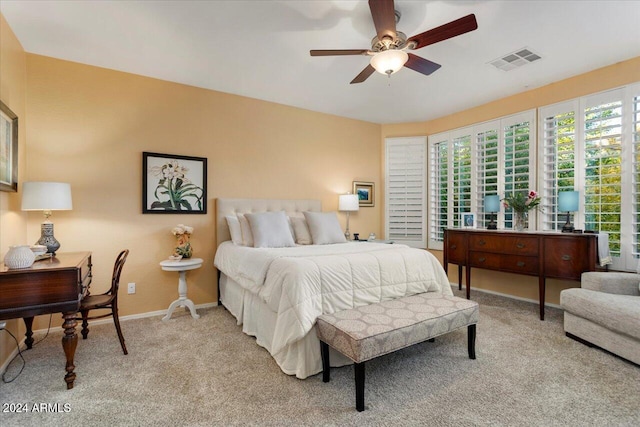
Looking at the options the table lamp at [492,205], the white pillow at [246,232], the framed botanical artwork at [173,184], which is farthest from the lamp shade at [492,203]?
the framed botanical artwork at [173,184]

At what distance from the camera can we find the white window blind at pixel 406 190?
5344 millimetres

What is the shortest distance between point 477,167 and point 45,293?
506 centimetres

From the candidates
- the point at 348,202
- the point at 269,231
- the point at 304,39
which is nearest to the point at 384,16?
the point at 304,39

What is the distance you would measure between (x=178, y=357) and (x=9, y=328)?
138 cm

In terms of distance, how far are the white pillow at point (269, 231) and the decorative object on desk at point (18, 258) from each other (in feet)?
6.13

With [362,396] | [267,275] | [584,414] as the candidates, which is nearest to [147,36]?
[267,275]

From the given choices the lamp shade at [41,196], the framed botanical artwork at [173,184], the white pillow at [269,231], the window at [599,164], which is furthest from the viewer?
the framed botanical artwork at [173,184]

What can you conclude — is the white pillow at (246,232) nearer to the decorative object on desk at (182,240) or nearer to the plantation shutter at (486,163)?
the decorative object on desk at (182,240)

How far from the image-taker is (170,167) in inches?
146

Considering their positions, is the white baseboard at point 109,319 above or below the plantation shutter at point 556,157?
below

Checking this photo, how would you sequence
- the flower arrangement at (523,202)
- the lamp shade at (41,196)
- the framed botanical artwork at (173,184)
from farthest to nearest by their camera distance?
1. the flower arrangement at (523,202)
2. the framed botanical artwork at (173,184)
3. the lamp shade at (41,196)

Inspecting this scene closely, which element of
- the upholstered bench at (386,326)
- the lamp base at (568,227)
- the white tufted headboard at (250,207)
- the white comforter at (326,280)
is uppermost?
the white tufted headboard at (250,207)

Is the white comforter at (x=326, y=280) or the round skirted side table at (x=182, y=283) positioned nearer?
the white comforter at (x=326, y=280)

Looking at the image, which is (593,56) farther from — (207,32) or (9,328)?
(9,328)
